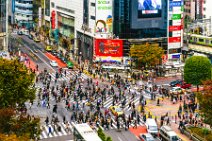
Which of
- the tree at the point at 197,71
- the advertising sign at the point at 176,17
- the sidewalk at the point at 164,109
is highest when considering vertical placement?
the advertising sign at the point at 176,17

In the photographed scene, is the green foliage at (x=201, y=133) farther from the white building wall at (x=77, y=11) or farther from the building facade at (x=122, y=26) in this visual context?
the white building wall at (x=77, y=11)

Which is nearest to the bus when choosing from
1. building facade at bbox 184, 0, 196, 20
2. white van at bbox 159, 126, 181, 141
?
white van at bbox 159, 126, 181, 141

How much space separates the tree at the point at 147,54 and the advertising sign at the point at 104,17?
779cm

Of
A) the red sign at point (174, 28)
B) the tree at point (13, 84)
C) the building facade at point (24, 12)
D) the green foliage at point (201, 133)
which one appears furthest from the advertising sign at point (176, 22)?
the building facade at point (24, 12)

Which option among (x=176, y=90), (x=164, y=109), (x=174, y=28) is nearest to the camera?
(x=164, y=109)

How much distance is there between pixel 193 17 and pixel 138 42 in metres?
36.0

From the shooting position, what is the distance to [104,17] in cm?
9338

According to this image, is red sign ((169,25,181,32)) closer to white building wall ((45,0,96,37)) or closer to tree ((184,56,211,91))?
white building wall ((45,0,96,37))

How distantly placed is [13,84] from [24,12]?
99742mm

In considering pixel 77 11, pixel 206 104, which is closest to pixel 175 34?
pixel 77 11

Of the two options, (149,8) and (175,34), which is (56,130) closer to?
(149,8)

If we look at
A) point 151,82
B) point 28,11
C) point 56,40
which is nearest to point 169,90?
point 151,82

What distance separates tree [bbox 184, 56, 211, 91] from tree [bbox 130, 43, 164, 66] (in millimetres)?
11042

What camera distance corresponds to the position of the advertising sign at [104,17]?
92812 millimetres
